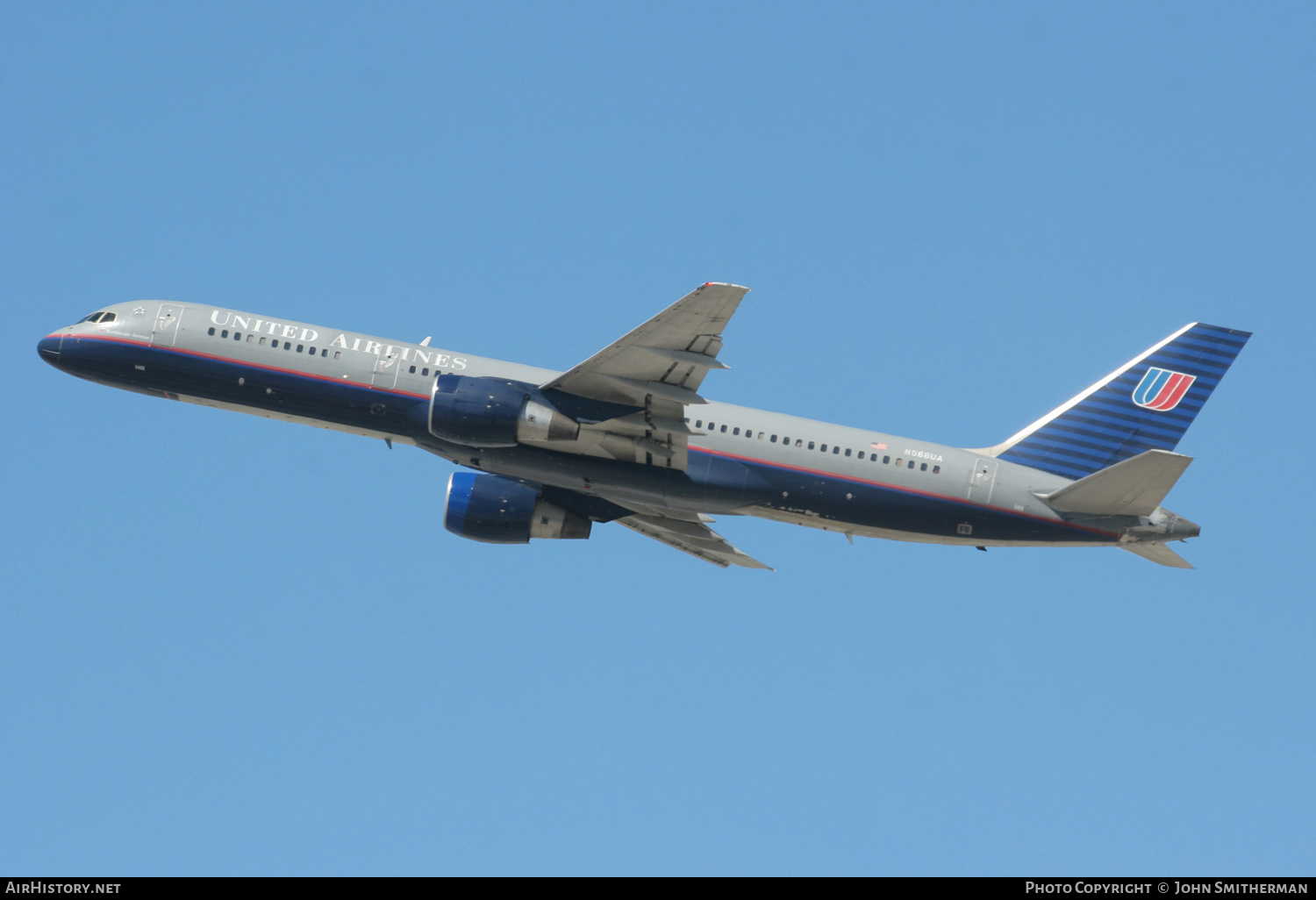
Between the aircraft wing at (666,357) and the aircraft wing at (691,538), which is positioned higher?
the aircraft wing at (666,357)

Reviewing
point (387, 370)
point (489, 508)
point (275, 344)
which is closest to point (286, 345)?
point (275, 344)

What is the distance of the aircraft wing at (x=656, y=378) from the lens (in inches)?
1496

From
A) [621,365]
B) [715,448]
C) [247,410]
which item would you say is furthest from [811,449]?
[247,410]

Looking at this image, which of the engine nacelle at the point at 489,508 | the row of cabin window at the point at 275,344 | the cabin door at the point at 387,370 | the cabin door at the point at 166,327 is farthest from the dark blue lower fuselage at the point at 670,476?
the engine nacelle at the point at 489,508

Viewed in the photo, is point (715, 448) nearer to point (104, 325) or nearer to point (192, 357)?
point (192, 357)

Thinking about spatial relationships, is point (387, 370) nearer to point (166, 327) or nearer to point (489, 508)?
point (489, 508)

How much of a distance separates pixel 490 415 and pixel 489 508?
6.32 metres

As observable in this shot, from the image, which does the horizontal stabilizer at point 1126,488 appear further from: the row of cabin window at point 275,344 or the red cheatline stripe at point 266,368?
the row of cabin window at point 275,344

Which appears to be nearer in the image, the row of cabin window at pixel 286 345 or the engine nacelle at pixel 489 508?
the row of cabin window at pixel 286 345

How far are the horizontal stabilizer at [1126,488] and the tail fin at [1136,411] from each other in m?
2.49

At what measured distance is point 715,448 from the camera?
145 feet

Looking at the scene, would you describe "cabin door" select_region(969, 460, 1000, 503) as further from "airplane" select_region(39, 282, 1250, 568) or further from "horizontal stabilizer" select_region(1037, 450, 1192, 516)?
"horizontal stabilizer" select_region(1037, 450, 1192, 516)

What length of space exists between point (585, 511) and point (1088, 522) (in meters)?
17.7

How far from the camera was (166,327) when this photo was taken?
45500 mm
